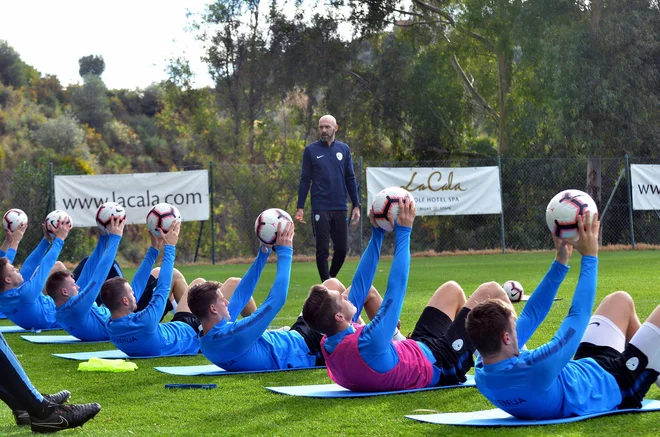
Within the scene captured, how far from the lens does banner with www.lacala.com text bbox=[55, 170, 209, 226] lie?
18359mm

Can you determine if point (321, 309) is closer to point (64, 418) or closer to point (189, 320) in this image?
point (64, 418)

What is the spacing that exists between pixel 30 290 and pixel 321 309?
4431mm

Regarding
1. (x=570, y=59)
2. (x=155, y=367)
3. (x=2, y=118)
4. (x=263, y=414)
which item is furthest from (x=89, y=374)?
(x=2, y=118)

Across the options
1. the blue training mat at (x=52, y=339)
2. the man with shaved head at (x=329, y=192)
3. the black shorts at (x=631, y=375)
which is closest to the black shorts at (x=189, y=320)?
the blue training mat at (x=52, y=339)

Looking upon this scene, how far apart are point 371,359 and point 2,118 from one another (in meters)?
44.4

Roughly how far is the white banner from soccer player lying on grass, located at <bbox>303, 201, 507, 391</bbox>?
1591 cm

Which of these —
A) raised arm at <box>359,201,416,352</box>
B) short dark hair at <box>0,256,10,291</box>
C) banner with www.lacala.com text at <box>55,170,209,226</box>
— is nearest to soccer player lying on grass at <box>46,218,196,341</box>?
short dark hair at <box>0,256,10,291</box>

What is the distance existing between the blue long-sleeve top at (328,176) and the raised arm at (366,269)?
576 cm

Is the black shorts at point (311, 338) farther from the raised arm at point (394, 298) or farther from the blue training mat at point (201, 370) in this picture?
the raised arm at point (394, 298)

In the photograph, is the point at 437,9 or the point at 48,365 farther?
the point at 437,9

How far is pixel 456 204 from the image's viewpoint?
66.0ft

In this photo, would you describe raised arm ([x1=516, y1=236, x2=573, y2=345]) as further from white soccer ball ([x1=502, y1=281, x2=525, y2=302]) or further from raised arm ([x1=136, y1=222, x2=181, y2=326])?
white soccer ball ([x1=502, y1=281, x2=525, y2=302])

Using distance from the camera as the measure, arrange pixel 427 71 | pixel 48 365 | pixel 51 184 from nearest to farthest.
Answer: pixel 48 365
pixel 51 184
pixel 427 71

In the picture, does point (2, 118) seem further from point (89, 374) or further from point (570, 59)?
point (89, 374)
